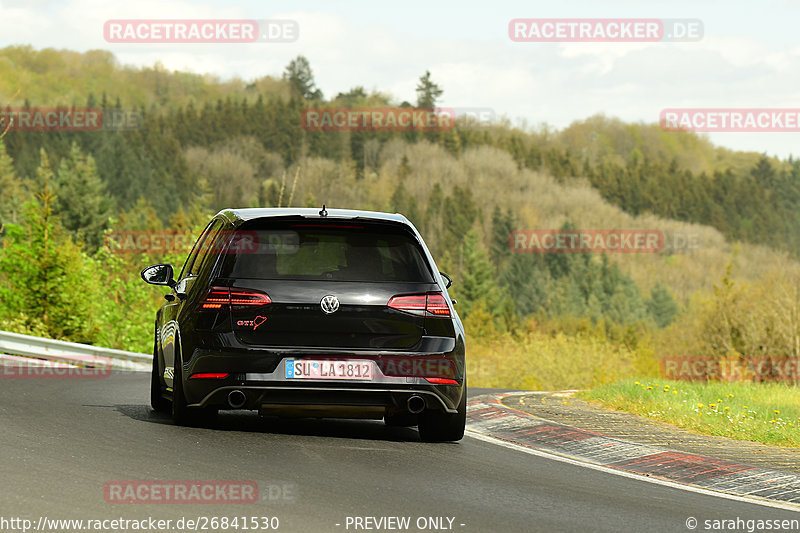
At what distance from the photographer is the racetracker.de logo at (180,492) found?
6.05 m

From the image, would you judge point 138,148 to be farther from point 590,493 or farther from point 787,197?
point 590,493

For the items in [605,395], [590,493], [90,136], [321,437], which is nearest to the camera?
[590,493]

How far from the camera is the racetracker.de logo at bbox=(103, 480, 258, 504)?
19.8ft

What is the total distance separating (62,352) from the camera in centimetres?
1762

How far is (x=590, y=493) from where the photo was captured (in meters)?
6.96

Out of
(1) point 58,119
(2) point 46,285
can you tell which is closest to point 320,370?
(2) point 46,285

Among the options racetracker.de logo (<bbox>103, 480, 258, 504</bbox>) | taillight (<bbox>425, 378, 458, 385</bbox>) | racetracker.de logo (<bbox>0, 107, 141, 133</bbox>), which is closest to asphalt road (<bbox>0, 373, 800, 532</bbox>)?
racetracker.de logo (<bbox>103, 480, 258, 504</bbox>)

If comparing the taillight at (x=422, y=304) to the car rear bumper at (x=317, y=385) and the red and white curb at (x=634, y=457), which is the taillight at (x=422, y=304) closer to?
the car rear bumper at (x=317, y=385)

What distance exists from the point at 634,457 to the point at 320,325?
2620mm

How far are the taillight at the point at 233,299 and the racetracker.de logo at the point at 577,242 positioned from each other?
137557mm

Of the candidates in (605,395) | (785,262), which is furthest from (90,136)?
(605,395)

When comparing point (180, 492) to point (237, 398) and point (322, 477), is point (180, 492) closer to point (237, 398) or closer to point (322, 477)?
point (322, 477)

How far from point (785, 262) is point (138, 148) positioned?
15167 centimetres

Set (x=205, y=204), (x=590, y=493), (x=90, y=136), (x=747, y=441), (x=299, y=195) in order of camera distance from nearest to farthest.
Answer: (x=590, y=493) → (x=747, y=441) → (x=205, y=204) → (x=299, y=195) → (x=90, y=136)
